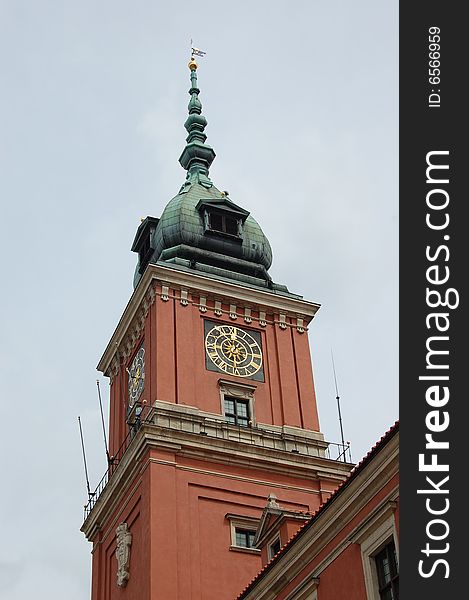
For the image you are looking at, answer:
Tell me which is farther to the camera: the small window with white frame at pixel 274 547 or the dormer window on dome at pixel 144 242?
the dormer window on dome at pixel 144 242

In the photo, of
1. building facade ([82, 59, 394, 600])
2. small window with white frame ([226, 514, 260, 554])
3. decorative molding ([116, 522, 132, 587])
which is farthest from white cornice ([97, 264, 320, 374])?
small window with white frame ([226, 514, 260, 554])

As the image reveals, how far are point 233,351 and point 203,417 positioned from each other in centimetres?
365

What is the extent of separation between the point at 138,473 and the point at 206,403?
3.45m

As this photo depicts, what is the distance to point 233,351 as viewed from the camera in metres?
37.8

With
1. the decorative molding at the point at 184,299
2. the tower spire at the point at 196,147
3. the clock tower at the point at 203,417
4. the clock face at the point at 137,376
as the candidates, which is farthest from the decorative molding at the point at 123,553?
the tower spire at the point at 196,147

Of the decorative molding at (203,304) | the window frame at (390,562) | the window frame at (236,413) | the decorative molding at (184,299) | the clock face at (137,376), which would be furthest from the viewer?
Answer: the decorative molding at (203,304)

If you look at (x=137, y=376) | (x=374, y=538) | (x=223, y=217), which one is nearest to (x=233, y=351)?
(x=137, y=376)

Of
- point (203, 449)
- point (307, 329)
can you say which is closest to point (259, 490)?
point (203, 449)

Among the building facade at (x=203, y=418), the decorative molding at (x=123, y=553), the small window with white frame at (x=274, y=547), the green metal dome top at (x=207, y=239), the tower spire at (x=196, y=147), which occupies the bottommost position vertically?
the small window with white frame at (x=274, y=547)

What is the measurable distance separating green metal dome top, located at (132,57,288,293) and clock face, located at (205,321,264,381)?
7.90ft

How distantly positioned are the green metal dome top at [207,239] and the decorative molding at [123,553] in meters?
9.89

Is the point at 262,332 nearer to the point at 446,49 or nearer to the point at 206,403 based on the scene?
the point at 206,403

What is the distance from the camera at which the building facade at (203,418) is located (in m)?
32.1

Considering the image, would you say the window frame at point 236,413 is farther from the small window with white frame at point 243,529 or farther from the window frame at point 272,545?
the window frame at point 272,545
